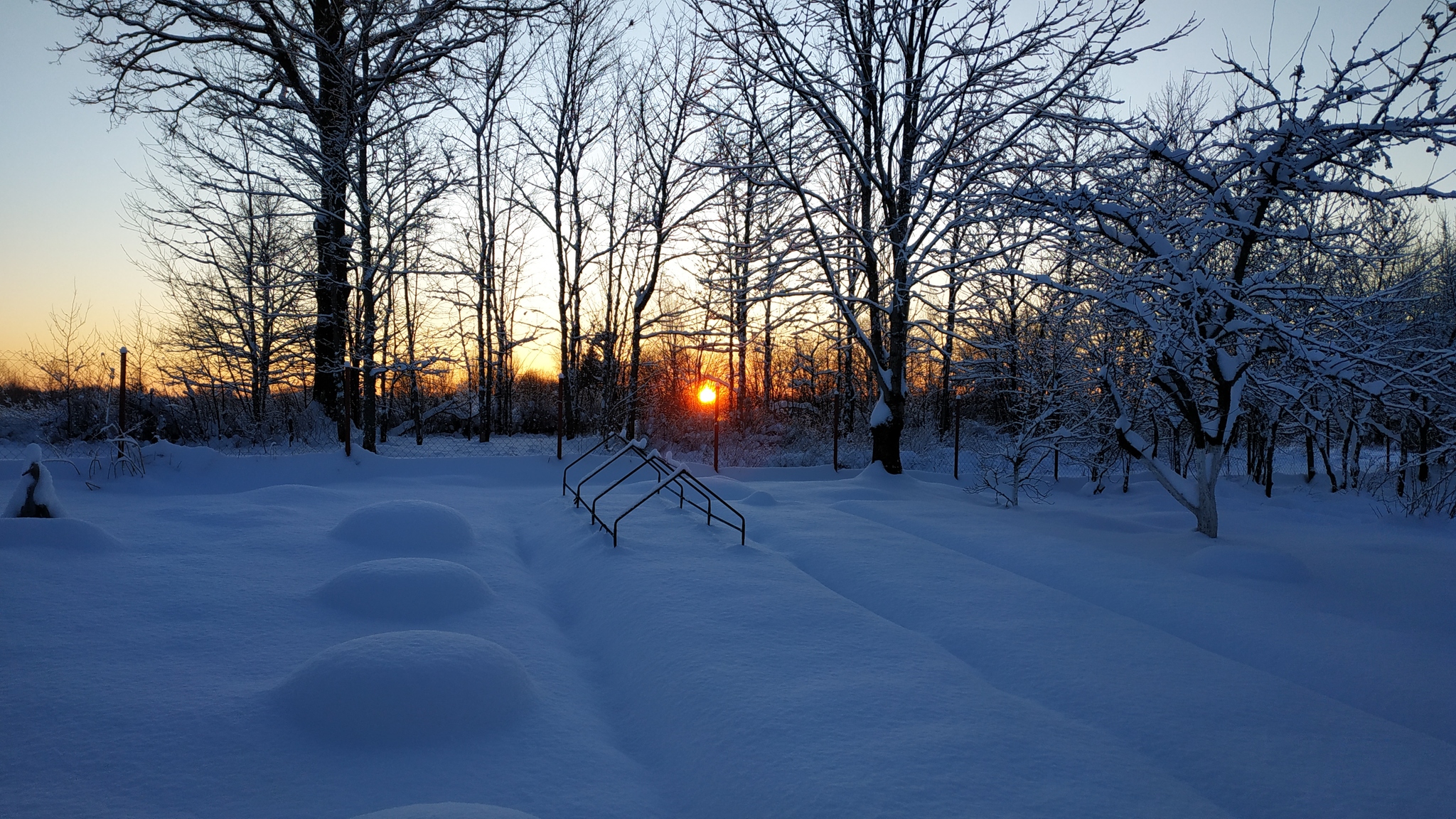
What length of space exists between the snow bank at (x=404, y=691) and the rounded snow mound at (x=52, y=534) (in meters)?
3.79

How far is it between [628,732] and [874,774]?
53.6 inches

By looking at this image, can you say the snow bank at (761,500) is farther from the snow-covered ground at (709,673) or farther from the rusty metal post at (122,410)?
the rusty metal post at (122,410)

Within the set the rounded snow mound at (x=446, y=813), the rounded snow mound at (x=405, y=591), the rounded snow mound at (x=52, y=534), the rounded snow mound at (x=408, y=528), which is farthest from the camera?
the rounded snow mound at (x=408, y=528)

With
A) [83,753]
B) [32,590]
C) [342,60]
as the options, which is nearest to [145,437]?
[342,60]

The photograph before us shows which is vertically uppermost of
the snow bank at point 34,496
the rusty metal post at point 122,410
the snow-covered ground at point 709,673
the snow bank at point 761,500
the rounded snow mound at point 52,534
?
the rusty metal post at point 122,410

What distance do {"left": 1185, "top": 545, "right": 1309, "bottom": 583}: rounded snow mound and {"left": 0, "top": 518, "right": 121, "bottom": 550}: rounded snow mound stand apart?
32.3 ft

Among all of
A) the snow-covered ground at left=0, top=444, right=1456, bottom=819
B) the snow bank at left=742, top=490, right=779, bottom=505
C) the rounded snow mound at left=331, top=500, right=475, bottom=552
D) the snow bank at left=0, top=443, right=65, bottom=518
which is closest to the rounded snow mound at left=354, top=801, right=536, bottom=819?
the snow-covered ground at left=0, top=444, right=1456, bottom=819

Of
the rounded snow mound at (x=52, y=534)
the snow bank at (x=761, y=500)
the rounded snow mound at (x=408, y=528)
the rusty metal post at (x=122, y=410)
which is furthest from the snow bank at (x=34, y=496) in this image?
the snow bank at (x=761, y=500)

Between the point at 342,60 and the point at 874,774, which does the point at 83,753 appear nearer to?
the point at 874,774

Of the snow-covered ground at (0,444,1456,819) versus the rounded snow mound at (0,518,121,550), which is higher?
the rounded snow mound at (0,518,121,550)

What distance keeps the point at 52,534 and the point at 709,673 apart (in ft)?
19.1

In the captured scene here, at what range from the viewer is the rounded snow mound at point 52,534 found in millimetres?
5906

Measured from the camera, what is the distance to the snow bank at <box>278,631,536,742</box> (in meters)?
3.53

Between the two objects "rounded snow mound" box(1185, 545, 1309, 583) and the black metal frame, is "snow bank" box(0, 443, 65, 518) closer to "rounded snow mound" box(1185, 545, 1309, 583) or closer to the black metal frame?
the black metal frame
